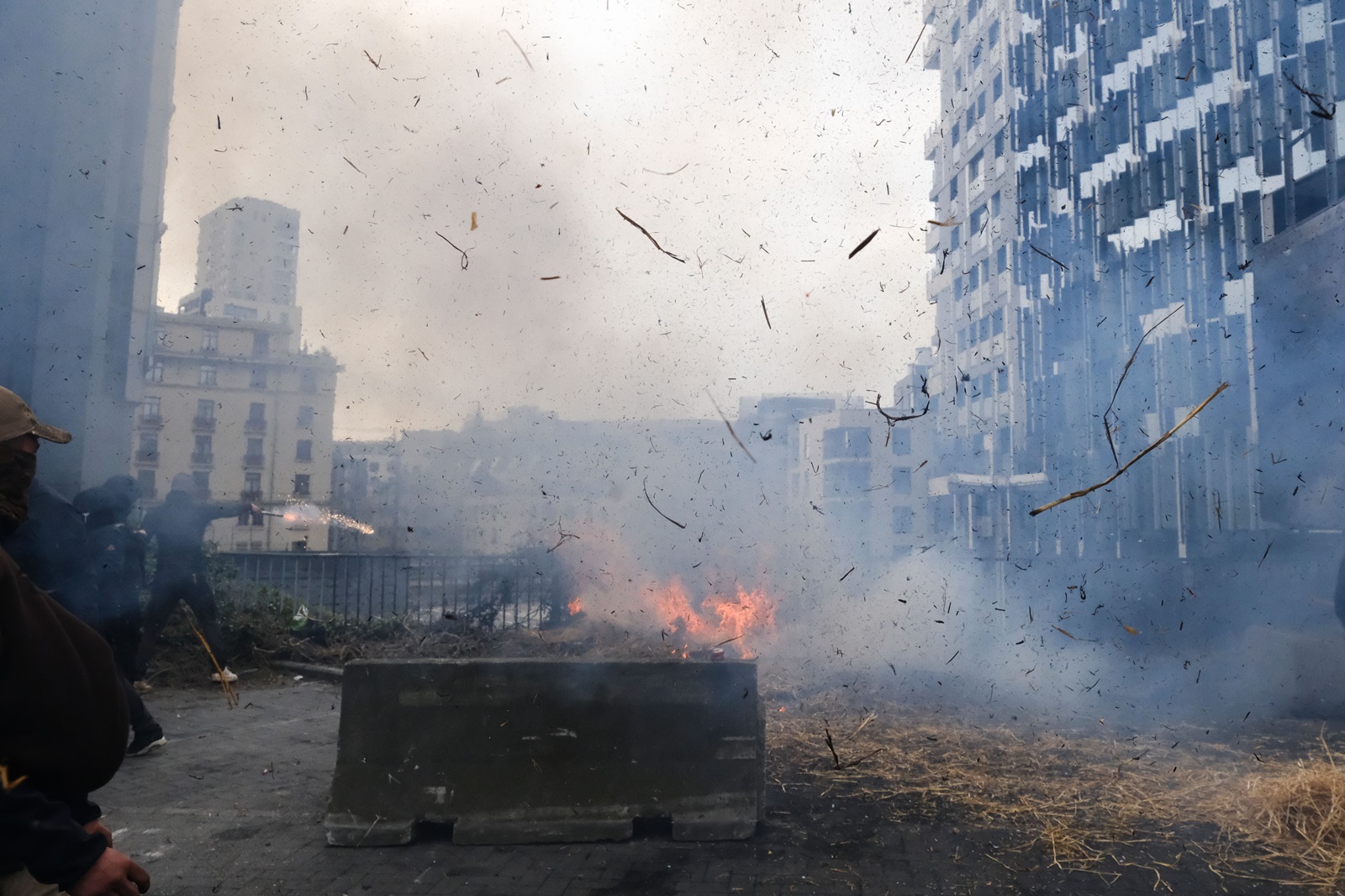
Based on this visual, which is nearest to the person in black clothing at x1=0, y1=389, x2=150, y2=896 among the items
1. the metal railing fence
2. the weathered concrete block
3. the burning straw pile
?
the weathered concrete block

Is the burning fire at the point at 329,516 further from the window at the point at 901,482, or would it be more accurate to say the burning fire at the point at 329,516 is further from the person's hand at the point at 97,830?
the window at the point at 901,482

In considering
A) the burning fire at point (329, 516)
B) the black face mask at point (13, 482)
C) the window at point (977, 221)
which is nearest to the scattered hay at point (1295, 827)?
the black face mask at point (13, 482)

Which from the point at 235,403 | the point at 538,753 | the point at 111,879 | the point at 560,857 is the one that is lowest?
the point at 560,857

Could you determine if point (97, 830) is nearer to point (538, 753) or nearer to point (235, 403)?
point (538, 753)

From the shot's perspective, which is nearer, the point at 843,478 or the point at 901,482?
the point at 843,478

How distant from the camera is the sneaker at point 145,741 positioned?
5.66 m

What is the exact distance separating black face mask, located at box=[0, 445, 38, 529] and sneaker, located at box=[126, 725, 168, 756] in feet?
15.5

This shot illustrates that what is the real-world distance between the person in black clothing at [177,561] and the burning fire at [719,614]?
4723 millimetres

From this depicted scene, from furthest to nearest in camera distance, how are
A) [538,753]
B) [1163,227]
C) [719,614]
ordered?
[719,614] → [1163,227] → [538,753]

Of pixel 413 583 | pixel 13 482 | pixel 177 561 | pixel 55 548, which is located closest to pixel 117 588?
pixel 55 548

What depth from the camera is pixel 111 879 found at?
1649 mm

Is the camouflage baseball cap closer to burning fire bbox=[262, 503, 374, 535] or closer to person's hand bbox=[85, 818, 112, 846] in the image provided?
person's hand bbox=[85, 818, 112, 846]

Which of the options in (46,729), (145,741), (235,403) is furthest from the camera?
(235,403)

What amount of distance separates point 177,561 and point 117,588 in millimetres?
1472
